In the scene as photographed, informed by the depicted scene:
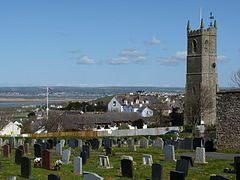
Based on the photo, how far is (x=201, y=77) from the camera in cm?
7006

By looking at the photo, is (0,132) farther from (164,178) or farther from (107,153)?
(164,178)

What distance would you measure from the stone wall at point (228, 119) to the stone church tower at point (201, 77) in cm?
3613

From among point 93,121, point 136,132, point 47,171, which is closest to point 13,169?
point 47,171

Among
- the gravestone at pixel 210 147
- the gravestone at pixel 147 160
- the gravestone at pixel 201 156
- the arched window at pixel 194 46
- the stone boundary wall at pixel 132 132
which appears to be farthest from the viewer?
the arched window at pixel 194 46

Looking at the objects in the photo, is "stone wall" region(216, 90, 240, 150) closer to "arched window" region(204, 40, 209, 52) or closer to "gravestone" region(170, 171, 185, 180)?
"gravestone" region(170, 171, 185, 180)

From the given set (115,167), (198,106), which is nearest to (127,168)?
(115,167)

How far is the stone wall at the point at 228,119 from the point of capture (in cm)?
2970

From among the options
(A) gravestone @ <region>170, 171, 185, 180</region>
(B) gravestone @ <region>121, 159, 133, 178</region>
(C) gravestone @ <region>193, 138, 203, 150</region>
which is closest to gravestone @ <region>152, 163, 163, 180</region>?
(B) gravestone @ <region>121, 159, 133, 178</region>


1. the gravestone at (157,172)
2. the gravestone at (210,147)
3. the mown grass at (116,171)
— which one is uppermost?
the gravestone at (157,172)

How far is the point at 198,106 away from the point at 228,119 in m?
37.3

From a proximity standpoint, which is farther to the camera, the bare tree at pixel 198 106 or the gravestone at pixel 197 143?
the bare tree at pixel 198 106

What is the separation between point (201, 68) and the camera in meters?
70.6

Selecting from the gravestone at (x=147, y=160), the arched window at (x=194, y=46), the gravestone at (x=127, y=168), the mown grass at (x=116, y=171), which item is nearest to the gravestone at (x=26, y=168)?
the mown grass at (x=116, y=171)

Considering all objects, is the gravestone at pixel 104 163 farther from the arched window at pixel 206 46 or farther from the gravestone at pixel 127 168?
the arched window at pixel 206 46
